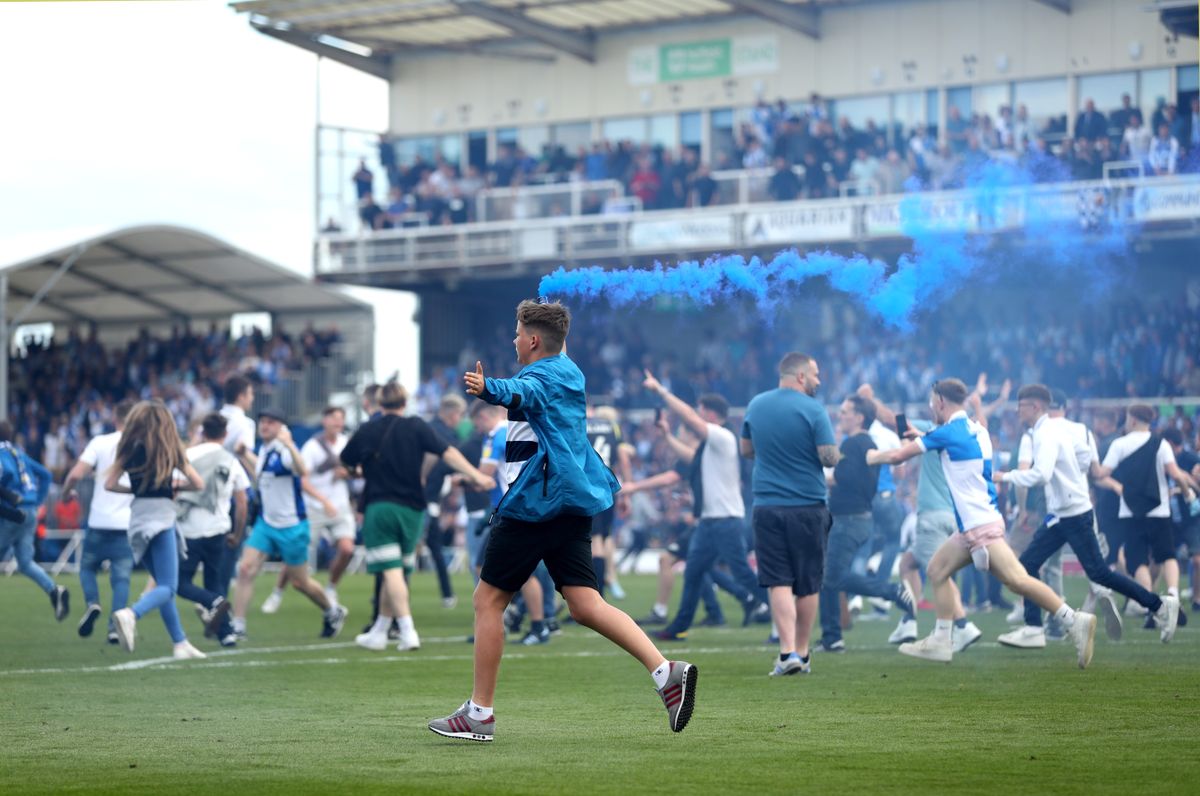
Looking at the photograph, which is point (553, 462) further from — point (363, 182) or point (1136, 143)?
point (363, 182)

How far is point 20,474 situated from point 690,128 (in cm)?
2303

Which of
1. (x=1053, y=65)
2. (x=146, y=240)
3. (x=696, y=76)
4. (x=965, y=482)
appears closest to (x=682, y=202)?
(x=696, y=76)

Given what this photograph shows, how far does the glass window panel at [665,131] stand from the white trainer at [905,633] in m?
24.4

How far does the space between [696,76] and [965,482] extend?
2647 cm

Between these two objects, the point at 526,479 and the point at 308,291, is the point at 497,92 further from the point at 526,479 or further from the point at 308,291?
the point at 526,479

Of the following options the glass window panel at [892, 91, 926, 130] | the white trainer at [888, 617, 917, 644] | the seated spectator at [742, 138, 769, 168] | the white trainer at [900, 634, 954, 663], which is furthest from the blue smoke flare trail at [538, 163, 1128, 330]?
the glass window panel at [892, 91, 926, 130]

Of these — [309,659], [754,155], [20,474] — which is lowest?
[309,659]

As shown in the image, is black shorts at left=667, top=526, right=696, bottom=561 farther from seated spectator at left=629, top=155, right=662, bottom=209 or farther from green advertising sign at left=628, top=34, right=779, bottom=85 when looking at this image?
green advertising sign at left=628, top=34, right=779, bottom=85

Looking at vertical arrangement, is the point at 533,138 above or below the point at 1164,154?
above

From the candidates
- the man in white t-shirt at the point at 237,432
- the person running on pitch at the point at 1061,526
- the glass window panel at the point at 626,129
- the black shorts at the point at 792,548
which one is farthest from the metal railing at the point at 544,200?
the black shorts at the point at 792,548

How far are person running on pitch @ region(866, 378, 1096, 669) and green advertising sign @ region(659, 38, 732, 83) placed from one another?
84.9 feet

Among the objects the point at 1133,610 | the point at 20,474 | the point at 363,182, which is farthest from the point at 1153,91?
the point at 20,474

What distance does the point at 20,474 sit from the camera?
55.6 feet

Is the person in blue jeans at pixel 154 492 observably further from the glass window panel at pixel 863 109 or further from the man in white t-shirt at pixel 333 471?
the glass window panel at pixel 863 109
